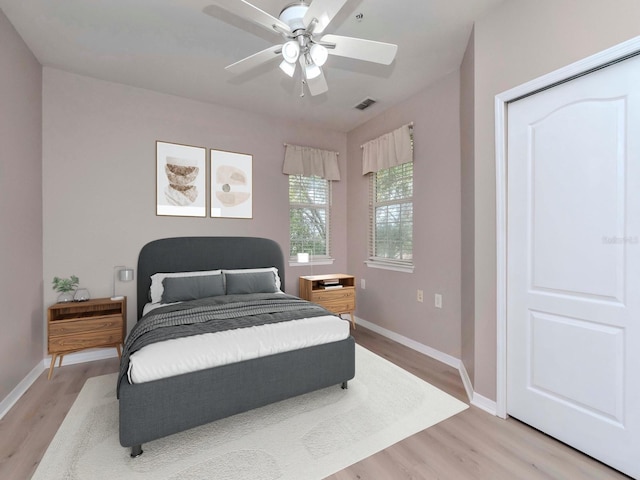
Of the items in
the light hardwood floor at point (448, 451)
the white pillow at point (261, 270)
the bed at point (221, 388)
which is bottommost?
the light hardwood floor at point (448, 451)

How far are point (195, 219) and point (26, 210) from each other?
147cm

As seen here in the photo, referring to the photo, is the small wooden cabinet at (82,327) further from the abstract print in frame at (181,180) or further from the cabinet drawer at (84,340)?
the abstract print in frame at (181,180)

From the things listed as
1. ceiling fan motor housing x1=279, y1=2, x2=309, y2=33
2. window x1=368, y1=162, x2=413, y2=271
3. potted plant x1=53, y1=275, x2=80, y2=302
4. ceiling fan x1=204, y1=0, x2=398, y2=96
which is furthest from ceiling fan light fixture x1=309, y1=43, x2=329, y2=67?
potted plant x1=53, y1=275, x2=80, y2=302

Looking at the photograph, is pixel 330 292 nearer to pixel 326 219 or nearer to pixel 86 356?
pixel 326 219

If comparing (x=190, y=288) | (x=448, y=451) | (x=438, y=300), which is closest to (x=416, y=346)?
(x=438, y=300)

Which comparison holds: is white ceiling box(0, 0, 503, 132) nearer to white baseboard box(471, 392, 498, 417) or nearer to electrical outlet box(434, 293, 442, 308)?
electrical outlet box(434, 293, 442, 308)

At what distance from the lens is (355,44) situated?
183 centimetres

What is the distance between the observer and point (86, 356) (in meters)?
3.13

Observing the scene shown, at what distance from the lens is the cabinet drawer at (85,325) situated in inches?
105

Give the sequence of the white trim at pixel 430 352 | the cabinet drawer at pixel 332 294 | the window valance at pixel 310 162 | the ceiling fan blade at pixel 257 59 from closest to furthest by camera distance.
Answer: the ceiling fan blade at pixel 257 59 < the white trim at pixel 430 352 < the cabinet drawer at pixel 332 294 < the window valance at pixel 310 162

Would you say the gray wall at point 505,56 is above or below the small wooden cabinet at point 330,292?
above

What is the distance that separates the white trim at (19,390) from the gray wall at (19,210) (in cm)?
4

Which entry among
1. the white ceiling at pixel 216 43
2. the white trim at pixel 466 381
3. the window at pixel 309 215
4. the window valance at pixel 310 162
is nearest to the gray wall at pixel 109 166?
the white ceiling at pixel 216 43

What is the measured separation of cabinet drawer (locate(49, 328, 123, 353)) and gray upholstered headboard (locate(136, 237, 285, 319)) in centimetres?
41
